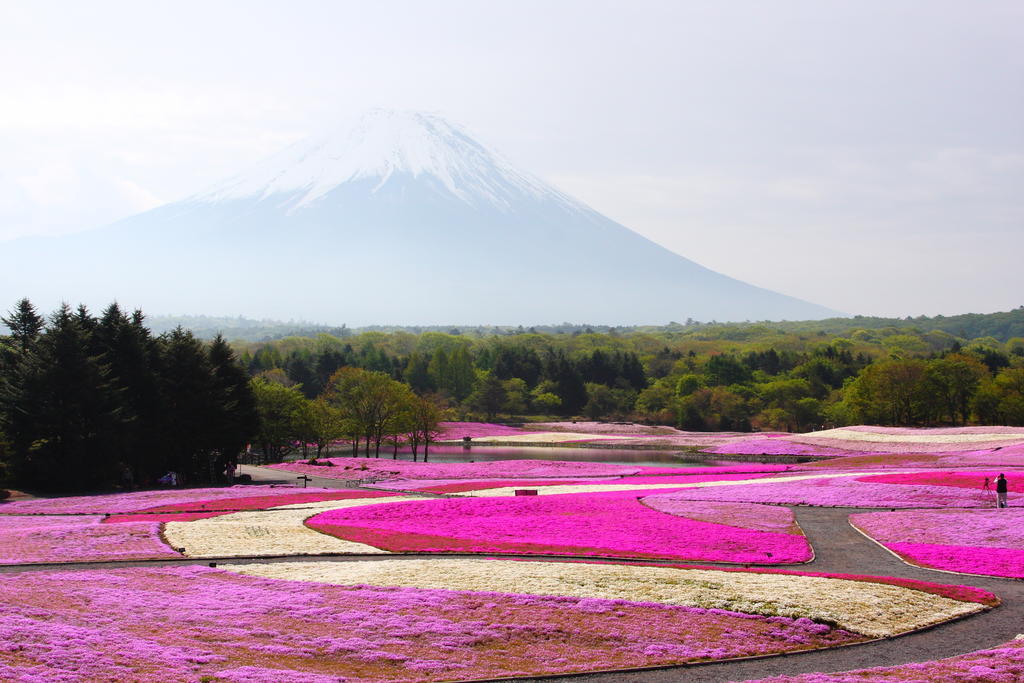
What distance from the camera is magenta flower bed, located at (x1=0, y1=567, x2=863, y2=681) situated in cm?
1825

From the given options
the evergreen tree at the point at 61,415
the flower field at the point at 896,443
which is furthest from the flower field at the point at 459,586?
the flower field at the point at 896,443

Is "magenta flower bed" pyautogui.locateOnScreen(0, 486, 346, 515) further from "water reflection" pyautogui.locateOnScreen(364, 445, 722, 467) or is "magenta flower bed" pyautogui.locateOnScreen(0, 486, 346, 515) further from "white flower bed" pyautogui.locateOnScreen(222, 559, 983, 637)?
"water reflection" pyautogui.locateOnScreen(364, 445, 722, 467)

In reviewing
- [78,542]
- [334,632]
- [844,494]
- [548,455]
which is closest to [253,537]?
[78,542]

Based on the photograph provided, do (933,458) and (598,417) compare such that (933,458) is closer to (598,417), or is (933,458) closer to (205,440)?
(205,440)

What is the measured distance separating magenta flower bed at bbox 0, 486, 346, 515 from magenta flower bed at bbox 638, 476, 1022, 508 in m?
23.0

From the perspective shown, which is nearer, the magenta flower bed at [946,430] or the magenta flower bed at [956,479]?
the magenta flower bed at [956,479]

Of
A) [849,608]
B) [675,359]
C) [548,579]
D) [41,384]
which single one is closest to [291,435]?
[41,384]

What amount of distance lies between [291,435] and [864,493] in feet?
201

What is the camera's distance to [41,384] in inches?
2173

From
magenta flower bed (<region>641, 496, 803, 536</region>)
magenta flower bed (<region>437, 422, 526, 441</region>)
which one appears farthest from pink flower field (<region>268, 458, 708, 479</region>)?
magenta flower bed (<region>437, 422, 526, 441</region>)

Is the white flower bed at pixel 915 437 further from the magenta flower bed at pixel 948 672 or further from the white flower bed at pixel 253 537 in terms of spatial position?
the magenta flower bed at pixel 948 672

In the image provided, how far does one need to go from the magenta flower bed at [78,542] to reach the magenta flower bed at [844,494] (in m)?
A: 27.1

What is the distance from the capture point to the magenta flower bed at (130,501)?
4412 cm

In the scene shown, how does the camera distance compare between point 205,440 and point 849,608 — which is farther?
point 205,440
